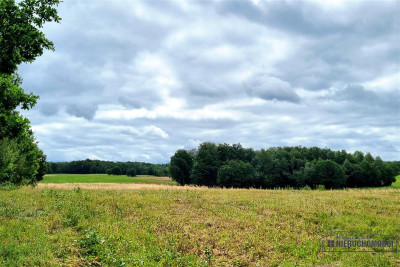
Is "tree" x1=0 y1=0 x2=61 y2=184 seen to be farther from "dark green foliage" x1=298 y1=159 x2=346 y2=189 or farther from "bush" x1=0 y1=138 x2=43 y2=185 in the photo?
"dark green foliage" x1=298 y1=159 x2=346 y2=189

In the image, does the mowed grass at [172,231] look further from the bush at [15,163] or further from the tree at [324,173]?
the tree at [324,173]

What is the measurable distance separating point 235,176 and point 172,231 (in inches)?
2906

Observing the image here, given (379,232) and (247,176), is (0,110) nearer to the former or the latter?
(379,232)

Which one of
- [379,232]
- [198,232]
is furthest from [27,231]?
[379,232]

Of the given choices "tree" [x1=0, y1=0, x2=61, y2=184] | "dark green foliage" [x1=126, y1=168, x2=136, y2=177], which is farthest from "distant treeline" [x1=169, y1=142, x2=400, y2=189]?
"tree" [x1=0, y1=0, x2=61, y2=184]

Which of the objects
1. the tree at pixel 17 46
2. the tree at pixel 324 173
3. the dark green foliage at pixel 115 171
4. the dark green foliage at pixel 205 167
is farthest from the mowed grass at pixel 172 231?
the dark green foliage at pixel 115 171

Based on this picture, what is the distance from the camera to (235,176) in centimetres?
8375

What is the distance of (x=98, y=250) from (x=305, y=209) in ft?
38.5

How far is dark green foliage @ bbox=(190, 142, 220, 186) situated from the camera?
87188mm

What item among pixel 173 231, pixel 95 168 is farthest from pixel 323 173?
pixel 95 168

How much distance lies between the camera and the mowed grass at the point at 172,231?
29.9 feet

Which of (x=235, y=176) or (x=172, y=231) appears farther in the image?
(x=235, y=176)

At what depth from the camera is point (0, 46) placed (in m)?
12.0

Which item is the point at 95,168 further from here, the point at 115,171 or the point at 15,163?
the point at 15,163
